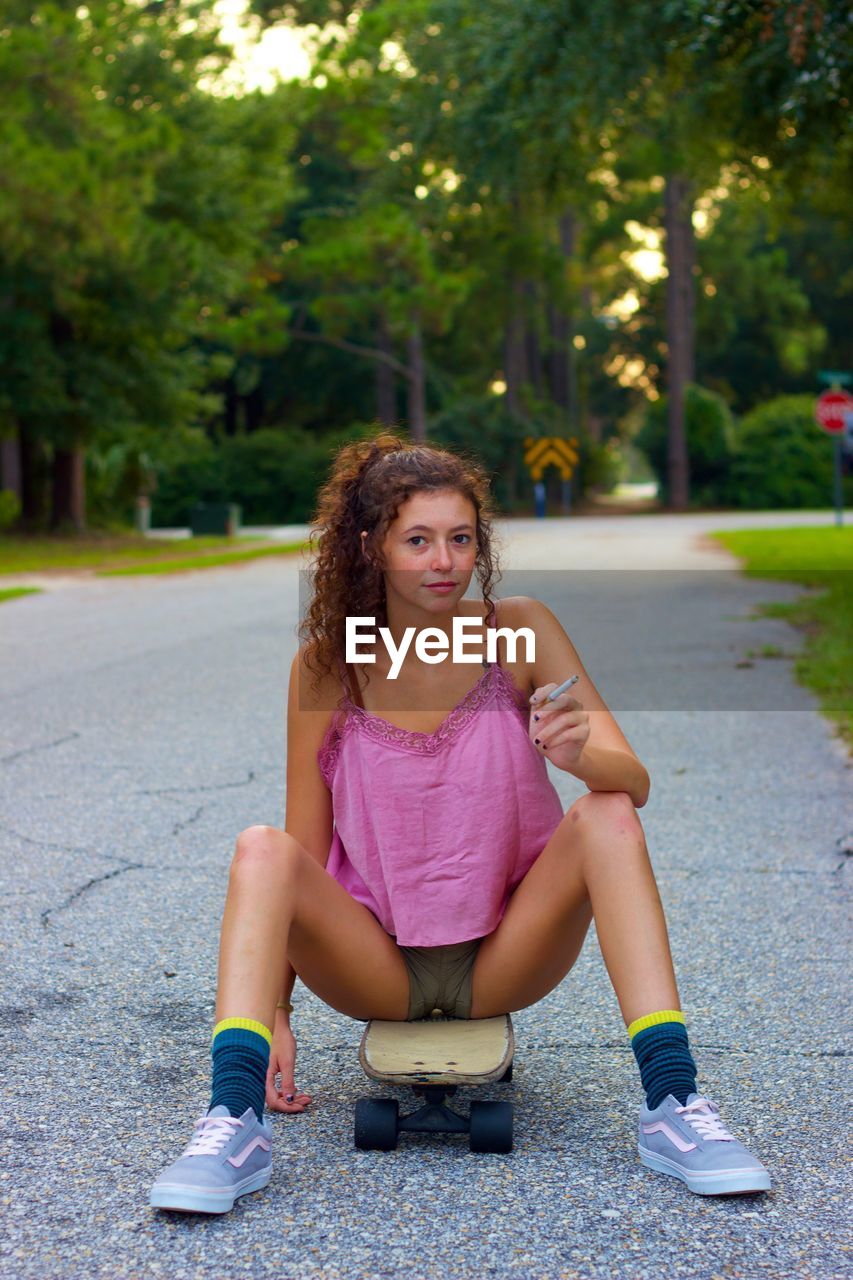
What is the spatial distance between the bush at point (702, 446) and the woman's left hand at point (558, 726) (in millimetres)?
48237

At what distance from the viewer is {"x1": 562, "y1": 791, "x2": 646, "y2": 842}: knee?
312 centimetres

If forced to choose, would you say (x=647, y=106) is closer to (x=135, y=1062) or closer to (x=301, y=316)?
(x=135, y=1062)

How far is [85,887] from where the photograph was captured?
5.30 meters

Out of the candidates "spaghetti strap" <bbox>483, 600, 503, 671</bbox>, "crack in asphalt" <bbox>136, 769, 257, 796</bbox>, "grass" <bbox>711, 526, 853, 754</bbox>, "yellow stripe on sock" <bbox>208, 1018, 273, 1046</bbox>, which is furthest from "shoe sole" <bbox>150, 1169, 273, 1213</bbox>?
"grass" <bbox>711, 526, 853, 754</bbox>

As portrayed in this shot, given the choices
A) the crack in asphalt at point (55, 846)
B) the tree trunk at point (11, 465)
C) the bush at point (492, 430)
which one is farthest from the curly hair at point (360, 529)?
the bush at point (492, 430)

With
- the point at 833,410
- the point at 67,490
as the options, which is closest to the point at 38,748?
the point at 67,490

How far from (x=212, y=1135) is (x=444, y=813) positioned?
77cm

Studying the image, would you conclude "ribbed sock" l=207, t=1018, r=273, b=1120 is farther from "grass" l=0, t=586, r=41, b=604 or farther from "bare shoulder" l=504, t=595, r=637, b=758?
"grass" l=0, t=586, r=41, b=604

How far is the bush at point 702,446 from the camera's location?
50.2 metres

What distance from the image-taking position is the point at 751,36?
1309 centimetres

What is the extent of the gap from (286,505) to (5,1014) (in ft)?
132

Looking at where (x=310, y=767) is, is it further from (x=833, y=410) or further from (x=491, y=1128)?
(x=833, y=410)

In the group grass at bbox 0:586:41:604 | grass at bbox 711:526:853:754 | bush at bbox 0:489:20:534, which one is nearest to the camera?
grass at bbox 711:526:853:754

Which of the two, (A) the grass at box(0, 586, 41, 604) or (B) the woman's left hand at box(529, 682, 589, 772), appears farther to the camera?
(A) the grass at box(0, 586, 41, 604)
